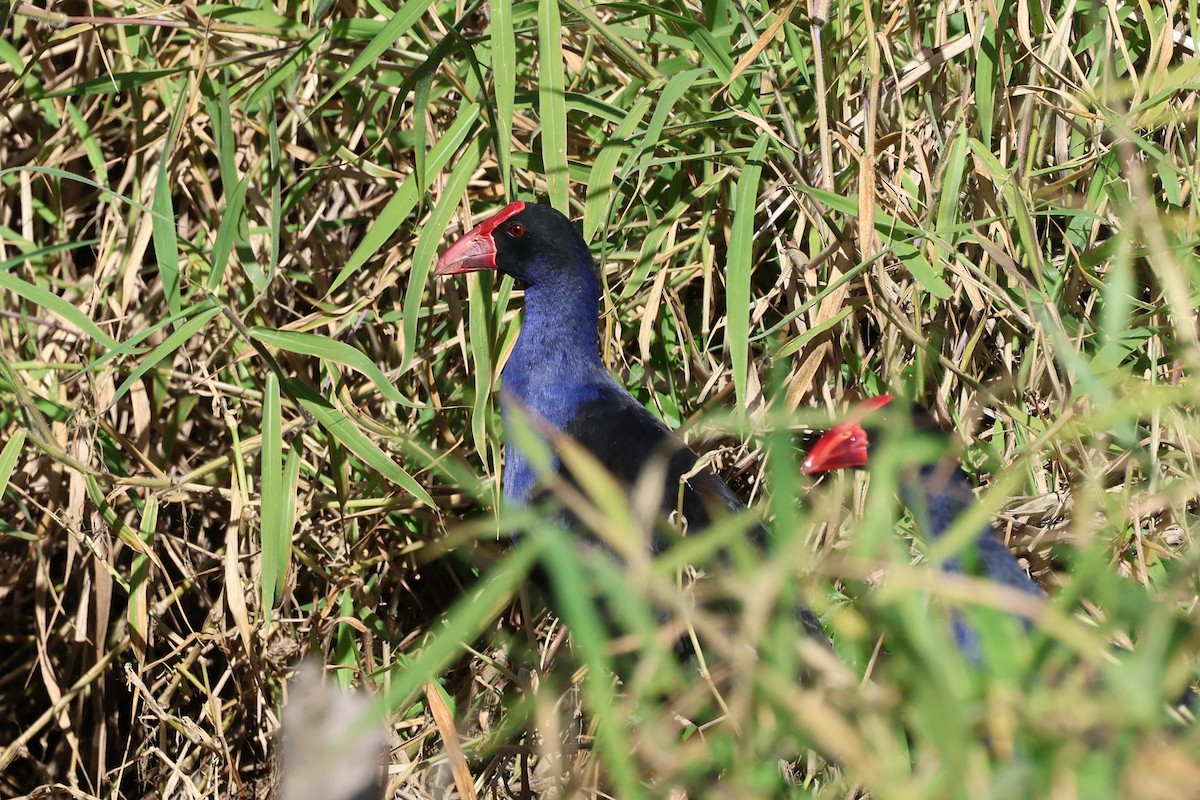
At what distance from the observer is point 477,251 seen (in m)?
2.26

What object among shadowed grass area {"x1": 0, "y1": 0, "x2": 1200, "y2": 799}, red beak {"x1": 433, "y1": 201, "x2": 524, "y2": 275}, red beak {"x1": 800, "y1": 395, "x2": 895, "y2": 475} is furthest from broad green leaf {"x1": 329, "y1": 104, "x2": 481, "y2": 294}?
red beak {"x1": 800, "y1": 395, "x2": 895, "y2": 475}

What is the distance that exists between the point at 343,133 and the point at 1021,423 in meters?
1.42

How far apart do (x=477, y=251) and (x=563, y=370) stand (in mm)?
283

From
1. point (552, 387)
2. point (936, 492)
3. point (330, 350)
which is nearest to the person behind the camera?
point (936, 492)

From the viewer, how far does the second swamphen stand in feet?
7.16

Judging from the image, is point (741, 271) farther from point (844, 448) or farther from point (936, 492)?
point (936, 492)

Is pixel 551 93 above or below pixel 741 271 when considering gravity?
above

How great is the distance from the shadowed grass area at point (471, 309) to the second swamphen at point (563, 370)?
6cm

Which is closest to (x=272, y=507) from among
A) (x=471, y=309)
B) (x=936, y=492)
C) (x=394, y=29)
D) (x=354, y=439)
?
(x=354, y=439)

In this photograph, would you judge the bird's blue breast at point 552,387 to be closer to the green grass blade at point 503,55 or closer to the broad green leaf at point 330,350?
the broad green leaf at point 330,350

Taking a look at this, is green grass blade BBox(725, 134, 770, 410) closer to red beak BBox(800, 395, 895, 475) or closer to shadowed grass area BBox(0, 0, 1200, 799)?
shadowed grass area BBox(0, 0, 1200, 799)

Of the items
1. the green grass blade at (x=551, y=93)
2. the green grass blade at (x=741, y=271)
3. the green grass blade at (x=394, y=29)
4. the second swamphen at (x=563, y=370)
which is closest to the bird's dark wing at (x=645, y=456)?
the second swamphen at (x=563, y=370)

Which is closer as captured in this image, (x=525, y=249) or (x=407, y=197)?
(x=407, y=197)

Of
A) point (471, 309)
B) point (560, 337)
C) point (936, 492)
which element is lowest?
point (560, 337)
